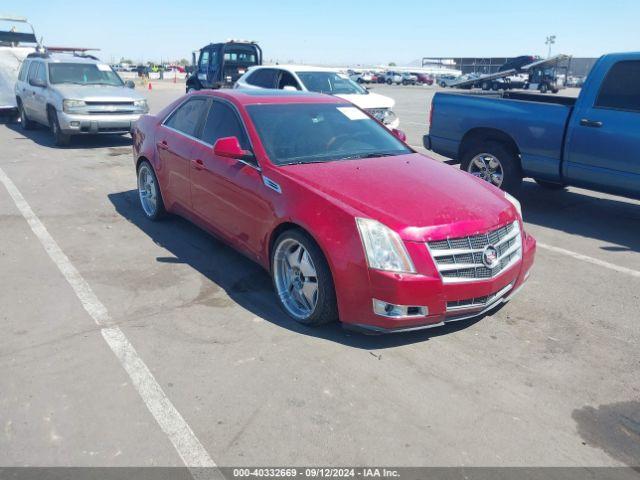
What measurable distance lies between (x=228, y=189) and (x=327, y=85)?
841cm

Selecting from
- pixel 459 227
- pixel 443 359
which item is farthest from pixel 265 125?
pixel 443 359

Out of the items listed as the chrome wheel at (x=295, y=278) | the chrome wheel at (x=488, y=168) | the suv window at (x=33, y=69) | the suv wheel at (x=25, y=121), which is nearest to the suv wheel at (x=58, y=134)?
the suv window at (x=33, y=69)

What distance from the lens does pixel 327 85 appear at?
497 inches

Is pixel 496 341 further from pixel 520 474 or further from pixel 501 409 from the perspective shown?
pixel 520 474

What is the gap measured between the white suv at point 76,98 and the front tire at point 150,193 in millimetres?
5443

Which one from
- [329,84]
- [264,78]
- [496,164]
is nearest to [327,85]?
[329,84]

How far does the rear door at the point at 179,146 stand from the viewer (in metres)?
5.57

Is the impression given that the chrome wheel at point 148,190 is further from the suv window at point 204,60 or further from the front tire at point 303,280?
the suv window at point 204,60

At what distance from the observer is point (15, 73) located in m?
15.7

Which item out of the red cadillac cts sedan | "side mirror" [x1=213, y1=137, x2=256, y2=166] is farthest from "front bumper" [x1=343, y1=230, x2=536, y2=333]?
"side mirror" [x1=213, y1=137, x2=256, y2=166]

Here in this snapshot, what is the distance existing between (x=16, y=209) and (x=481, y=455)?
647cm

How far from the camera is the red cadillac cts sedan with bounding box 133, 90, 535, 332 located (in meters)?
3.65

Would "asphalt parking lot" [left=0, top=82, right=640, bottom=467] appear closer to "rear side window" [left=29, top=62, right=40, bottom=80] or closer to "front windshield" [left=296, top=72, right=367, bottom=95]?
"front windshield" [left=296, top=72, right=367, bottom=95]

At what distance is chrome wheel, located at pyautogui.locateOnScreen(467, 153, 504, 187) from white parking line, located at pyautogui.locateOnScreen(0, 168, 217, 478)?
5228mm
